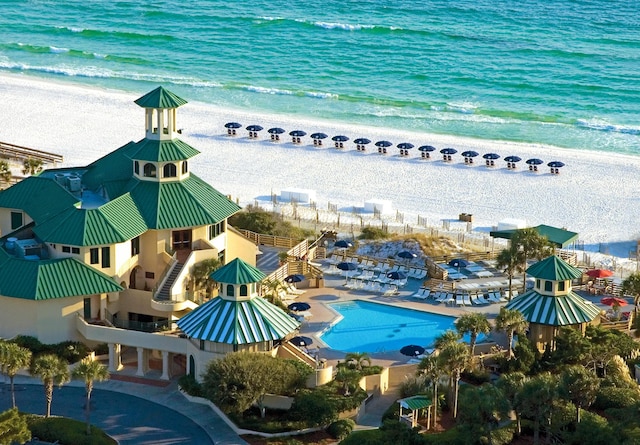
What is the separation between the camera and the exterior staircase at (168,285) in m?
66.8

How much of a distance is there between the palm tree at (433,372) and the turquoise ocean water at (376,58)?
177 ft

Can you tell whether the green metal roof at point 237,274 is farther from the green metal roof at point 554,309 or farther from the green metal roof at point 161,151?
the green metal roof at point 554,309

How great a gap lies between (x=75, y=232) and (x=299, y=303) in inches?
432

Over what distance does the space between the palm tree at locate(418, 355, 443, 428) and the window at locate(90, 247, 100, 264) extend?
51.5ft

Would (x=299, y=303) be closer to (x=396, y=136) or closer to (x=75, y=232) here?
(x=75, y=232)

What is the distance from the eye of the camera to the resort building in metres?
64.5

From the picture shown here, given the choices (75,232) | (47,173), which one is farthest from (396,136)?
(75,232)

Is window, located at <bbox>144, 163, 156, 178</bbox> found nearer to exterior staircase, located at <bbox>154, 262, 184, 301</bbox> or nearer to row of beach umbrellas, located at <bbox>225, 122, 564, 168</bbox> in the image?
exterior staircase, located at <bbox>154, 262, 184, 301</bbox>

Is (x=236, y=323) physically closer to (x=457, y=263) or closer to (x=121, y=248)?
(x=121, y=248)

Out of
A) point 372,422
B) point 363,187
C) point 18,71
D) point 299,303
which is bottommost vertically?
point 372,422

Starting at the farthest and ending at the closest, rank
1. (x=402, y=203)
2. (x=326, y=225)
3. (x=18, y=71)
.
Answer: (x=18, y=71)
(x=402, y=203)
(x=326, y=225)

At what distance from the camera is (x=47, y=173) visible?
244 feet

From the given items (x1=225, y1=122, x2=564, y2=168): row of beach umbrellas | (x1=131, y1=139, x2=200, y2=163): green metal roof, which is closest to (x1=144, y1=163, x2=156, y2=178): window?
(x1=131, y1=139, x2=200, y2=163): green metal roof

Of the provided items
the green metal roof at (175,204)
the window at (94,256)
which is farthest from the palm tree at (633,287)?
the window at (94,256)
